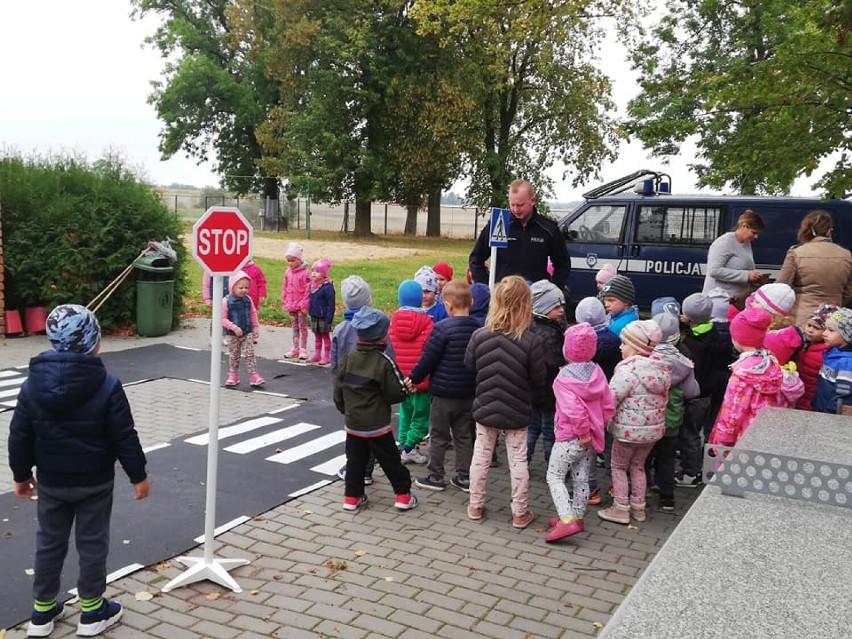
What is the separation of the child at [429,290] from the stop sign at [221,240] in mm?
2265

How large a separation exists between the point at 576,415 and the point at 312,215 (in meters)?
41.3

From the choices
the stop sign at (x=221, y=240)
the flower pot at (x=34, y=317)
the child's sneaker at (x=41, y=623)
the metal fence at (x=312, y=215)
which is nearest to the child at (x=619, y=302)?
the stop sign at (x=221, y=240)

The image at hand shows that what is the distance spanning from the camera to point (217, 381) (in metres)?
4.64

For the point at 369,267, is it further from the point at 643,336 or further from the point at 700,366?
the point at 643,336

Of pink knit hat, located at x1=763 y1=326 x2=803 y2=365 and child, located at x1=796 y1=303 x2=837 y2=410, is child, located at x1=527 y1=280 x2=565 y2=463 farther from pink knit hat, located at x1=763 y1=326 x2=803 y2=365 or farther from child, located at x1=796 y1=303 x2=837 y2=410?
child, located at x1=796 y1=303 x2=837 y2=410

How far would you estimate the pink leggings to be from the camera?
5516 millimetres

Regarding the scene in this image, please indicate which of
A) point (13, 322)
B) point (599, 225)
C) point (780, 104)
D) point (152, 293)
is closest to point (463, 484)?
point (780, 104)

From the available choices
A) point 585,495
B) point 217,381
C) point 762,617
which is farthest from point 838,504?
point 217,381

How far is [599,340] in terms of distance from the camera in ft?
19.7

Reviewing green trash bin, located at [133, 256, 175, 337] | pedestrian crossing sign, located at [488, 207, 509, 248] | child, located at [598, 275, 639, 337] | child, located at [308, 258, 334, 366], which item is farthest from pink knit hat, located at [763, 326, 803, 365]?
green trash bin, located at [133, 256, 175, 337]

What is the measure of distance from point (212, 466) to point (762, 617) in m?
3.43

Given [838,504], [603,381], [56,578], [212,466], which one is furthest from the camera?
[603,381]

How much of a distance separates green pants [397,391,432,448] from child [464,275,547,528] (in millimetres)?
1104

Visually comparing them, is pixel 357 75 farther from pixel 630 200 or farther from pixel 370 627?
pixel 370 627
